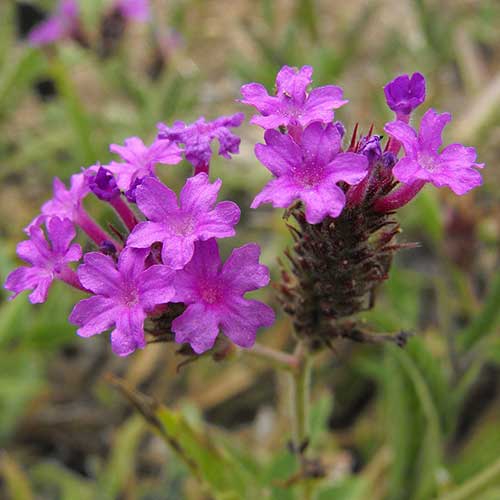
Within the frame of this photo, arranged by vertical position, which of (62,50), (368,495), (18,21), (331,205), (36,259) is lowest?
(368,495)

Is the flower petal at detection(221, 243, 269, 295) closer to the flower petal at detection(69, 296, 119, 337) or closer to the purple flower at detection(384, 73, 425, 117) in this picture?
the flower petal at detection(69, 296, 119, 337)

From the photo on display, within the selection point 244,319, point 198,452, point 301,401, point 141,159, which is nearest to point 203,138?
point 141,159

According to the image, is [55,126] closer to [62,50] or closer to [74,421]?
[62,50]

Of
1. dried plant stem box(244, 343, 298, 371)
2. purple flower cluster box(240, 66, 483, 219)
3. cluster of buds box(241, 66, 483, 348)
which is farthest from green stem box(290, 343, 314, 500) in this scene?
purple flower cluster box(240, 66, 483, 219)

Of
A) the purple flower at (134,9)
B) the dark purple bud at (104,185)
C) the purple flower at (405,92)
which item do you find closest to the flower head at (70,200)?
the dark purple bud at (104,185)

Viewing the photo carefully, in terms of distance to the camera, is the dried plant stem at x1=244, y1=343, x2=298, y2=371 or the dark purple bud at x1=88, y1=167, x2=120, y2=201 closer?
the dark purple bud at x1=88, y1=167, x2=120, y2=201

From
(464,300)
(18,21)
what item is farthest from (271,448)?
(18,21)
